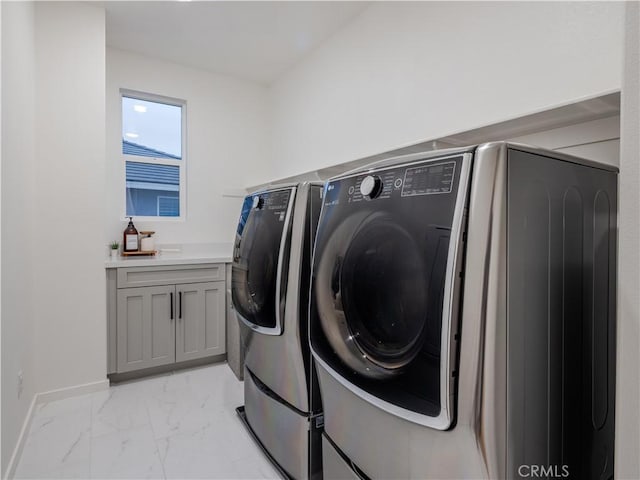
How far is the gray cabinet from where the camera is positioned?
260 cm

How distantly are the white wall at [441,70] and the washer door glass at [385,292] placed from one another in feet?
2.88

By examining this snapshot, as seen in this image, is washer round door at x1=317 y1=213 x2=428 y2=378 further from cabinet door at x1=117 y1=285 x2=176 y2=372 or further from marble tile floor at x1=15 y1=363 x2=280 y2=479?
cabinet door at x1=117 y1=285 x2=176 y2=372

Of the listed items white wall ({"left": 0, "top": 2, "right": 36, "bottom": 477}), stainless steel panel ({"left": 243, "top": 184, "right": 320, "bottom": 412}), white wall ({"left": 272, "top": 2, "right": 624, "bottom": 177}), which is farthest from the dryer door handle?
white wall ({"left": 0, "top": 2, "right": 36, "bottom": 477})

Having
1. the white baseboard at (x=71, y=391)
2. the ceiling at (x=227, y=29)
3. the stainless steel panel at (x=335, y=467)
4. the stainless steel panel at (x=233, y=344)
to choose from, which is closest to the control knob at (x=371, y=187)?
the stainless steel panel at (x=335, y=467)

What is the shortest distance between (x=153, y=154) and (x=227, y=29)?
4.44 ft

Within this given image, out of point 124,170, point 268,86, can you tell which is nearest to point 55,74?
point 124,170

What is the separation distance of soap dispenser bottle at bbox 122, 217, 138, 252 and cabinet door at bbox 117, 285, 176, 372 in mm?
514

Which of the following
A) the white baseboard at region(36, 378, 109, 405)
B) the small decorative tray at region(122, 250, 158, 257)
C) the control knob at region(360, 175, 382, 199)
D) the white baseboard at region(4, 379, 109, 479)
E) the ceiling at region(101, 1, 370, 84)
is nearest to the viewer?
the control knob at region(360, 175, 382, 199)

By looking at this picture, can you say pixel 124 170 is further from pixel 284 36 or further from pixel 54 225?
pixel 284 36

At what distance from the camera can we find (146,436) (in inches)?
77.5

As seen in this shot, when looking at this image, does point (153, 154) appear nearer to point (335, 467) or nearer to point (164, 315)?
point (164, 315)

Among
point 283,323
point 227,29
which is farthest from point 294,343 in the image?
point 227,29

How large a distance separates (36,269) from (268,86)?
2.78m
